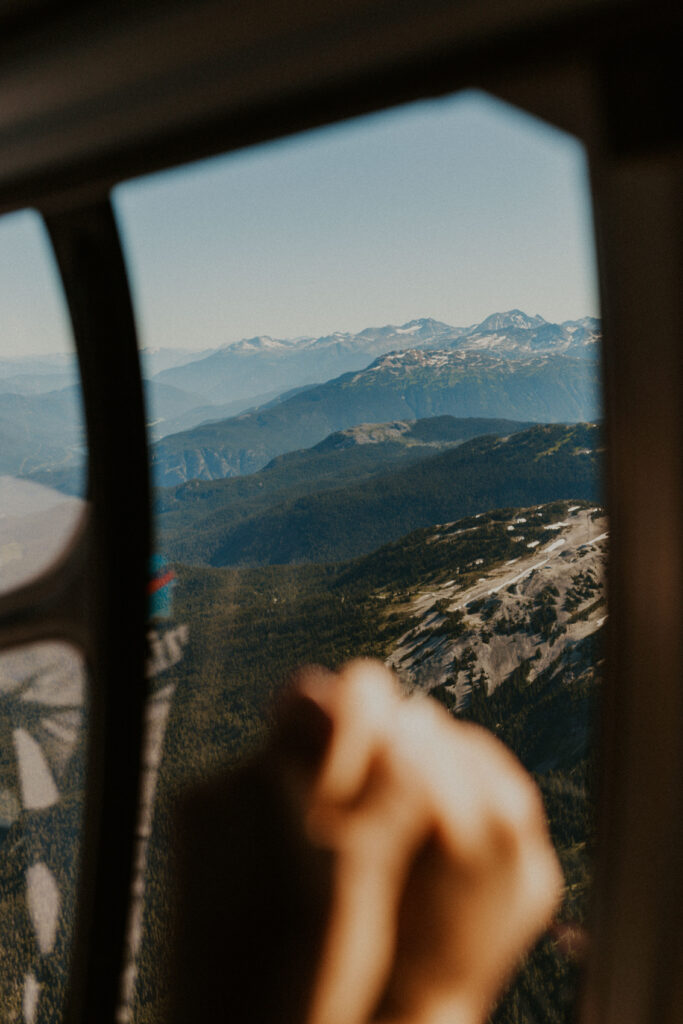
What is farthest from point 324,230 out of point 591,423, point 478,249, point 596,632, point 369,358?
point 596,632

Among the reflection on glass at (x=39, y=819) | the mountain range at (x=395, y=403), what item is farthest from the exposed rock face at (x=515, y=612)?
the reflection on glass at (x=39, y=819)

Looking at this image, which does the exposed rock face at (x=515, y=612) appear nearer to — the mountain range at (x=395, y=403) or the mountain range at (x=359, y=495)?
the mountain range at (x=359, y=495)

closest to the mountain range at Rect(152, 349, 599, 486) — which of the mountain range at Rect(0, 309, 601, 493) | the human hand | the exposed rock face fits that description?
the mountain range at Rect(0, 309, 601, 493)

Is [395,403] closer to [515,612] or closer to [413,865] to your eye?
[515,612]

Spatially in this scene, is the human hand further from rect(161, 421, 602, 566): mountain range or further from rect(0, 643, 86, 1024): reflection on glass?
rect(0, 643, 86, 1024): reflection on glass

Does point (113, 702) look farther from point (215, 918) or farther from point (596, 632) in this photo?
point (596, 632)

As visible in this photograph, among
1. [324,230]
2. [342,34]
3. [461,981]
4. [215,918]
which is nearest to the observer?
[342,34]

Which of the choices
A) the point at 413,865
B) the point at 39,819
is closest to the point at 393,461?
the point at 413,865
